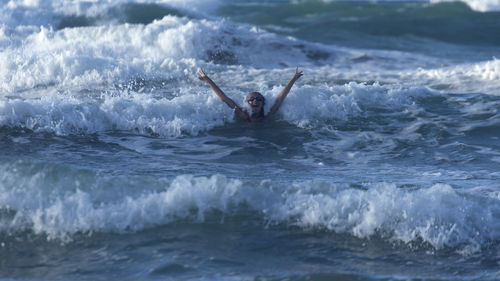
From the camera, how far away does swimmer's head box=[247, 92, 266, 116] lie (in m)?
9.62

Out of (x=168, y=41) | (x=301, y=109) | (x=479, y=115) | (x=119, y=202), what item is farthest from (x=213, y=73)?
(x=119, y=202)

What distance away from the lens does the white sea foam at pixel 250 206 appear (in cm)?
573

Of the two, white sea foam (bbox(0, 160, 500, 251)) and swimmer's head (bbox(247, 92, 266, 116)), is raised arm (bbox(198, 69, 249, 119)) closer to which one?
swimmer's head (bbox(247, 92, 266, 116))

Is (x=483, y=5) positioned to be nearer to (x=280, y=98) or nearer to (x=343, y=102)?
(x=343, y=102)

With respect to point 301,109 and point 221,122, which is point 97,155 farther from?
point 301,109

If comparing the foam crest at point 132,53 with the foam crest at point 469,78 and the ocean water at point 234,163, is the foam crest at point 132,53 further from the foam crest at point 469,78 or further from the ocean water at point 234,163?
the foam crest at point 469,78

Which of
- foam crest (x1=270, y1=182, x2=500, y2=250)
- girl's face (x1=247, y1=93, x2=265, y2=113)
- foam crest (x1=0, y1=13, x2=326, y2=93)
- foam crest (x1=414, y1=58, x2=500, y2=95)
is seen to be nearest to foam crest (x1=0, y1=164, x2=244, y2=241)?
foam crest (x1=270, y1=182, x2=500, y2=250)

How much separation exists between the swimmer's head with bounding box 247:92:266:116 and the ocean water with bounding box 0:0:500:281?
0.23 m

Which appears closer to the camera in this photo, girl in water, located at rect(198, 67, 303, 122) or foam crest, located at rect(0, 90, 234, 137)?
foam crest, located at rect(0, 90, 234, 137)

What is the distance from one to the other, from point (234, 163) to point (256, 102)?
79.5 inches

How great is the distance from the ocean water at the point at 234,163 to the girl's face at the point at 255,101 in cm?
25

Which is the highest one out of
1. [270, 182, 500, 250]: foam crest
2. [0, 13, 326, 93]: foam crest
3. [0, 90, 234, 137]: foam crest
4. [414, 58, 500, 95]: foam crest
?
[0, 13, 326, 93]: foam crest

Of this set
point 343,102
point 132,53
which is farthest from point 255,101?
point 132,53

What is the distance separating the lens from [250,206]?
6.18 m
